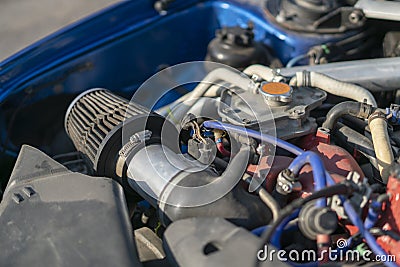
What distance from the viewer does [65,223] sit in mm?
906

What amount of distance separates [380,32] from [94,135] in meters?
1.02

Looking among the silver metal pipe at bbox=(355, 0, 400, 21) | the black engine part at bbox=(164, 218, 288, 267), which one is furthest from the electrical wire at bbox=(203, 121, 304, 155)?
the silver metal pipe at bbox=(355, 0, 400, 21)

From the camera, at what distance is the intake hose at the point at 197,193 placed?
936 millimetres

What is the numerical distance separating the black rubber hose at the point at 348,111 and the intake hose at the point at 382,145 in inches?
1.6

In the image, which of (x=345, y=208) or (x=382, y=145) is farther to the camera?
(x=382, y=145)

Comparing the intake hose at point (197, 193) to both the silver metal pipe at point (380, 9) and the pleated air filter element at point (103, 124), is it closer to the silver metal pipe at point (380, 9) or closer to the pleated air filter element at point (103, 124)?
the pleated air filter element at point (103, 124)

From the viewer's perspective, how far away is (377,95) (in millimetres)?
1497

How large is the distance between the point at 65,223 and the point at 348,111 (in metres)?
0.67

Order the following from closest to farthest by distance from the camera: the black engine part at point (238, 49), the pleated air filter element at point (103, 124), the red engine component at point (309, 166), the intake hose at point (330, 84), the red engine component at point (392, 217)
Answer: the red engine component at point (392, 217)
the red engine component at point (309, 166)
the pleated air filter element at point (103, 124)
the intake hose at point (330, 84)
the black engine part at point (238, 49)

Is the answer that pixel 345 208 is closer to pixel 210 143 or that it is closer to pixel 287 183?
pixel 287 183

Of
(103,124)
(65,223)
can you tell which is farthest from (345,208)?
(103,124)

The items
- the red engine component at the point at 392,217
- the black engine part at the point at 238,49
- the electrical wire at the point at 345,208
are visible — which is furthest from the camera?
the black engine part at the point at 238,49

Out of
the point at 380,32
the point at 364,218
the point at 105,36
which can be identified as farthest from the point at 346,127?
the point at 105,36

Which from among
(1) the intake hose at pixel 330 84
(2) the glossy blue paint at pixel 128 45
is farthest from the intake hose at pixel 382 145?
(2) the glossy blue paint at pixel 128 45
